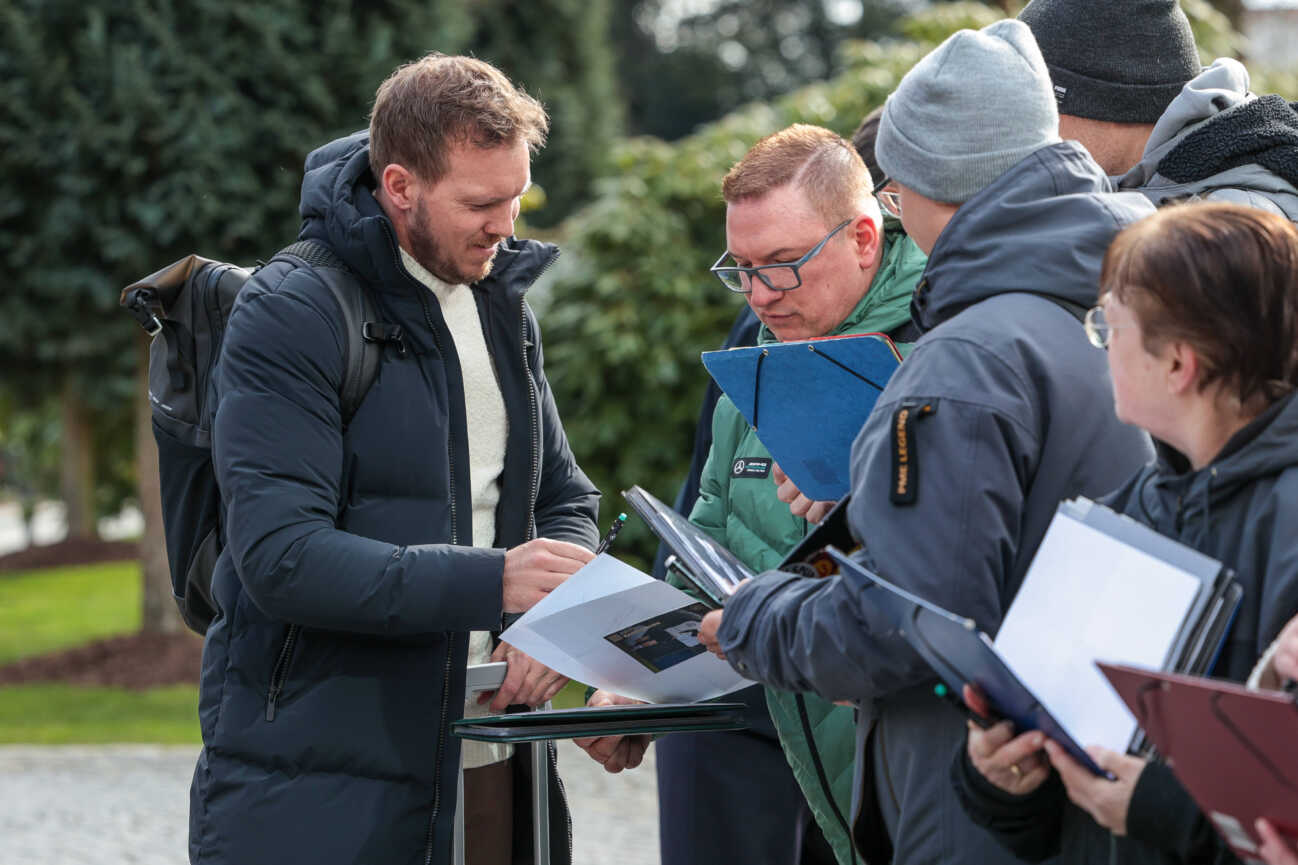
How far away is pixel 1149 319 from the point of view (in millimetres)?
1861

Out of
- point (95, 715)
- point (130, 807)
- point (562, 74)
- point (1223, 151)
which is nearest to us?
point (1223, 151)

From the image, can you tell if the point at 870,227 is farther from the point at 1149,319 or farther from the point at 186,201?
the point at 186,201

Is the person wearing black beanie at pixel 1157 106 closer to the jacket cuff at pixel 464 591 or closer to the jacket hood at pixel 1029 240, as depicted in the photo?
the jacket hood at pixel 1029 240

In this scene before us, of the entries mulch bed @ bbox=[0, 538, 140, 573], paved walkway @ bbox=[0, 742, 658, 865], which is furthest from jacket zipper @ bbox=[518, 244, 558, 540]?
mulch bed @ bbox=[0, 538, 140, 573]

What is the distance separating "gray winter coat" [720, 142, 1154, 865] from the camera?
1.98 m

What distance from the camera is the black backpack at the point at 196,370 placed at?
2771mm

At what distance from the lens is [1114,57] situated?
3256 millimetres

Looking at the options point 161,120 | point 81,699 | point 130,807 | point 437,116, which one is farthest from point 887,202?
point 81,699

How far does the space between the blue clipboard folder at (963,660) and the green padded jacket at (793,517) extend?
96cm

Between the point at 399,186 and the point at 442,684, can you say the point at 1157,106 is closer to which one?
the point at 399,186

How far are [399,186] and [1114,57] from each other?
1523mm

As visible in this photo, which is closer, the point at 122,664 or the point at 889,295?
the point at 889,295

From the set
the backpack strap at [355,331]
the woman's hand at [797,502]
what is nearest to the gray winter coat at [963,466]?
the woman's hand at [797,502]

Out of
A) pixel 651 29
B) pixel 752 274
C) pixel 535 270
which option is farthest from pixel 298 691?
pixel 651 29
